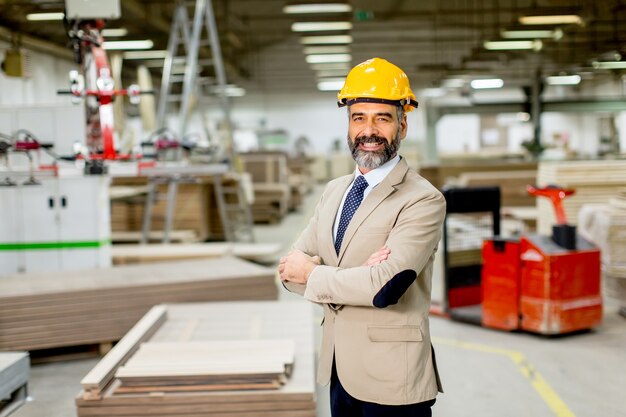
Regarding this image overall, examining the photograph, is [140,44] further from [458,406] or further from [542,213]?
[458,406]

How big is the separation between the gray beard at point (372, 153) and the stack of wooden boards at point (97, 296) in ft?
12.8

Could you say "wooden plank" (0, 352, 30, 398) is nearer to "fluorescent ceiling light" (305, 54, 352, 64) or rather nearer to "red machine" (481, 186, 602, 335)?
"red machine" (481, 186, 602, 335)

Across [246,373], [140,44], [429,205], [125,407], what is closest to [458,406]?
[246,373]

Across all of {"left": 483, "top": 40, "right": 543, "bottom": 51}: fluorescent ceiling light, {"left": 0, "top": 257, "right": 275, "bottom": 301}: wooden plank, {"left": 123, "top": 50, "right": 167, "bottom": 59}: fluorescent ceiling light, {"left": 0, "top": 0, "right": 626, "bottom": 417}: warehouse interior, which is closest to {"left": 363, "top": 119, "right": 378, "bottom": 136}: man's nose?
{"left": 0, "top": 0, "right": 626, "bottom": 417}: warehouse interior

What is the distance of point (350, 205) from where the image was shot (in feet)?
7.78

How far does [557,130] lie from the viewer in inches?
1299

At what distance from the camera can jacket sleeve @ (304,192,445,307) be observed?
A: 2086mm

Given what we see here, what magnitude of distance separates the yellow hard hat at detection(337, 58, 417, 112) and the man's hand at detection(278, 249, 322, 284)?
1.84 ft

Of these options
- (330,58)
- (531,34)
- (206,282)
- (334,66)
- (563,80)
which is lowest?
(206,282)

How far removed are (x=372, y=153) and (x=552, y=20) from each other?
12512mm

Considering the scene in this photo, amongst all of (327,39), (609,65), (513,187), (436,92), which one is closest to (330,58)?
(327,39)

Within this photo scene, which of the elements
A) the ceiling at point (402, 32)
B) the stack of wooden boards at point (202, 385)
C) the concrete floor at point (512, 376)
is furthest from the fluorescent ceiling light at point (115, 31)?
the stack of wooden boards at point (202, 385)

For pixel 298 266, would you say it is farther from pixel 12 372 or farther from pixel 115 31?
pixel 115 31

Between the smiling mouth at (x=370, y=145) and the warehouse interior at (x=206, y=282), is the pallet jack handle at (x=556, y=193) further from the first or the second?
the smiling mouth at (x=370, y=145)
